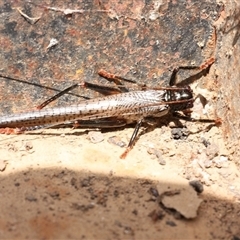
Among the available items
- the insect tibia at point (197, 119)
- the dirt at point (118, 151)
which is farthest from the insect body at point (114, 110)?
the dirt at point (118, 151)

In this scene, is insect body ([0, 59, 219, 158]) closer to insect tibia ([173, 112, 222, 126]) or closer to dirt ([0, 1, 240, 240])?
insect tibia ([173, 112, 222, 126])

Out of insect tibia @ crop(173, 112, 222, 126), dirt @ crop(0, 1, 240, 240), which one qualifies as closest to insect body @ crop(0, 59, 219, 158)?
insect tibia @ crop(173, 112, 222, 126)

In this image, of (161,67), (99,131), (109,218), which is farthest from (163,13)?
(109,218)

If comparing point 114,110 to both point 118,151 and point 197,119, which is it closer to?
point 118,151

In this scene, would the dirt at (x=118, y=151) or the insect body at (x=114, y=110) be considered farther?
the insect body at (x=114, y=110)

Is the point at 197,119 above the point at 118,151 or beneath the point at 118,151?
above

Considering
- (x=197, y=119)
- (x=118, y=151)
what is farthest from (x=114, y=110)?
(x=197, y=119)

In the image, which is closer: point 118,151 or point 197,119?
point 118,151

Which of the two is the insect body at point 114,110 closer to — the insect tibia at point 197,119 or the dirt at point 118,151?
the insect tibia at point 197,119

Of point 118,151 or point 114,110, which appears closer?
point 118,151

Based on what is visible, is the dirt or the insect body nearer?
the dirt

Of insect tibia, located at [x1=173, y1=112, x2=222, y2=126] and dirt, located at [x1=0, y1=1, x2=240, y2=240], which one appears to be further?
insect tibia, located at [x1=173, y1=112, x2=222, y2=126]
